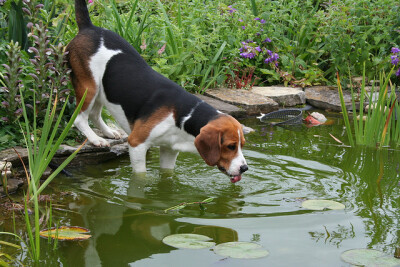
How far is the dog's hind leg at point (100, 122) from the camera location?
221 inches

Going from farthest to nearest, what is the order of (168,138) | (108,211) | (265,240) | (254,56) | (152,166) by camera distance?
1. (254,56)
2. (152,166)
3. (168,138)
4. (108,211)
5. (265,240)

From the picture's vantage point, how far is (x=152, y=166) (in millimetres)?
5520

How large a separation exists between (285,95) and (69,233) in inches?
206

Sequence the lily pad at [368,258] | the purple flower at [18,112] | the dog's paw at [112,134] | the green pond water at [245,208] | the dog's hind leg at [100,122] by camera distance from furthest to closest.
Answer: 1. the dog's paw at [112,134]
2. the dog's hind leg at [100,122]
3. the purple flower at [18,112]
4. the green pond water at [245,208]
5. the lily pad at [368,258]

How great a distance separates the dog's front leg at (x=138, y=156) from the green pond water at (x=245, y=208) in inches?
3.1

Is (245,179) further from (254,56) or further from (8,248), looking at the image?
(254,56)

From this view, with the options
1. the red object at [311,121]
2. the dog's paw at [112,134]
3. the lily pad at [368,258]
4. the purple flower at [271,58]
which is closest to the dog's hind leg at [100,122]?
the dog's paw at [112,134]

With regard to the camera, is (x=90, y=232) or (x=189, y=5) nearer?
(x=90, y=232)

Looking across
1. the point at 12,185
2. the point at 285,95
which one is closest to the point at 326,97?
the point at 285,95

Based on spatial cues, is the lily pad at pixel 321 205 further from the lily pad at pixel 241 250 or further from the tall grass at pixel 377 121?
the tall grass at pixel 377 121

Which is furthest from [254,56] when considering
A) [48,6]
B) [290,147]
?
[48,6]

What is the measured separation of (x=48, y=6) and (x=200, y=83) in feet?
8.17

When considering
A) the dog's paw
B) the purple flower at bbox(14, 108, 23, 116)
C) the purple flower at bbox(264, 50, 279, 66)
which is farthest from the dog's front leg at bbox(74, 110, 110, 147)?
the purple flower at bbox(264, 50, 279, 66)

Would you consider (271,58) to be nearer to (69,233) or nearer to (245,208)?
(245,208)
